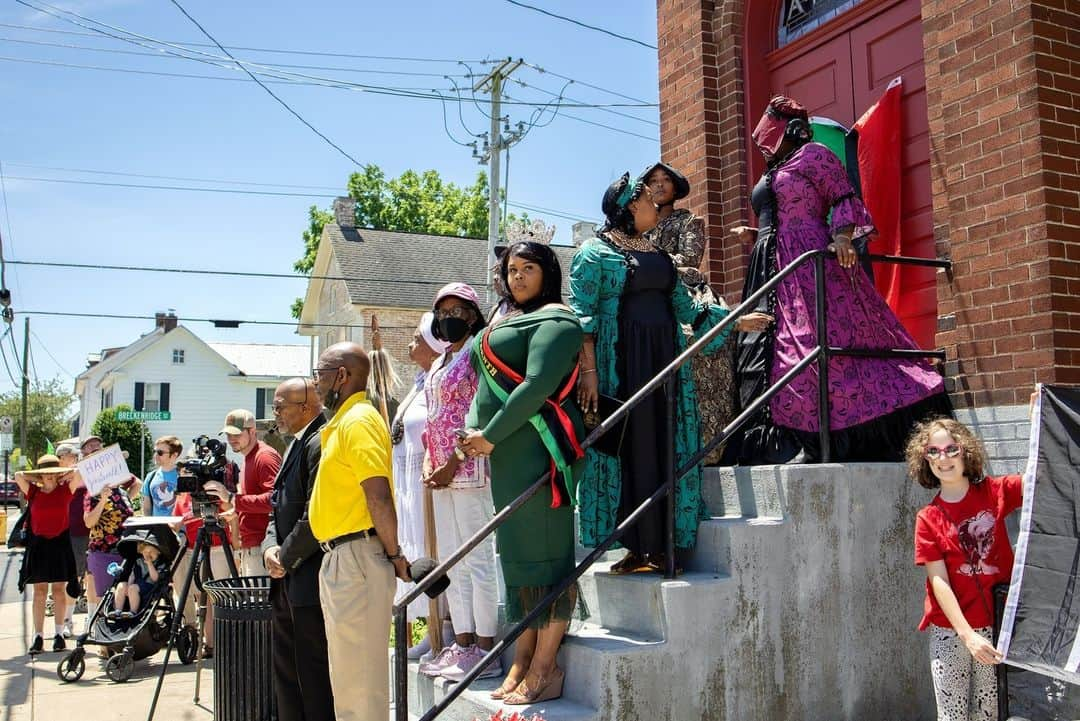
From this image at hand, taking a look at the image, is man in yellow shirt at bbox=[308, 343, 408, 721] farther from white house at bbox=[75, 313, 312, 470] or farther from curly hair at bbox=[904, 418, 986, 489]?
white house at bbox=[75, 313, 312, 470]

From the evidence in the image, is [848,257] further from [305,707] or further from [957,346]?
[305,707]

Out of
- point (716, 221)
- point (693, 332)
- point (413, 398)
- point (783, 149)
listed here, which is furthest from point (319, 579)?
point (716, 221)

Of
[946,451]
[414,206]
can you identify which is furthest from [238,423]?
[414,206]

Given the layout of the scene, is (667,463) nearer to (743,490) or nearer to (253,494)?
(743,490)

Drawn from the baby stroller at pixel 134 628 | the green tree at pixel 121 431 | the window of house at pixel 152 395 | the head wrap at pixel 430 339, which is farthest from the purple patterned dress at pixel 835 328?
the window of house at pixel 152 395

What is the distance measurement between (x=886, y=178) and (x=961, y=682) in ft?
11.1

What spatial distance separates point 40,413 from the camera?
5988 cm

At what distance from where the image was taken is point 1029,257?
4789 millimetres

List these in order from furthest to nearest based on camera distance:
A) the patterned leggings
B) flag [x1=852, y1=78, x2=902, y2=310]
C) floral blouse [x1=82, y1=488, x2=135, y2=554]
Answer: floral blouse [x1=82, y1=488, x2=135, y2=554] → flag [x1=852, y1=78, x2=902, y2=310] → the patterned leggings

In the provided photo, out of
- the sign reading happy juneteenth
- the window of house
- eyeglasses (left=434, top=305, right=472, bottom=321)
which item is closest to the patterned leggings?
eyeglasses (left=434, top=305, right=472, bottom=321)

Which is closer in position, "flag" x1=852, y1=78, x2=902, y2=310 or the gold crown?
the gold crown

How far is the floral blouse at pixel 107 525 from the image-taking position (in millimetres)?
8750

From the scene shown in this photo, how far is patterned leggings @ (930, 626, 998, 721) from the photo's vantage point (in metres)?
3.71

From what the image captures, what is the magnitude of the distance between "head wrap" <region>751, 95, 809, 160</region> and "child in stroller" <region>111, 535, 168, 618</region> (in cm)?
549
